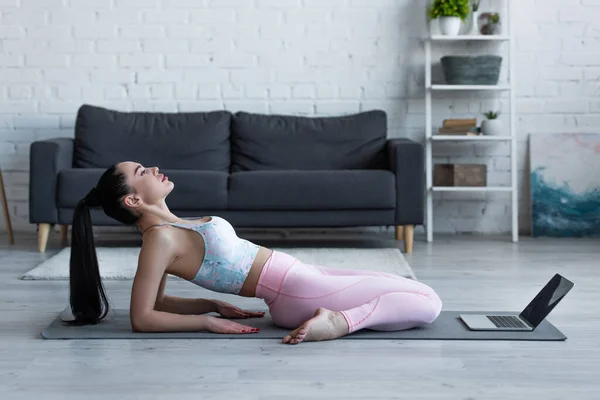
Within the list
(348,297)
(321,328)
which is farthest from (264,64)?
(321,328)

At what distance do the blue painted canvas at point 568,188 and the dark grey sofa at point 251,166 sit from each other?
957mm

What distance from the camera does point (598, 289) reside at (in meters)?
3.73

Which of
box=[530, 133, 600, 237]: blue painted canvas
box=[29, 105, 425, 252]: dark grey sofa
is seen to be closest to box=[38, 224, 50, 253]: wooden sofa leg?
box=[29, 105, 425, 252]: dark grey sofa

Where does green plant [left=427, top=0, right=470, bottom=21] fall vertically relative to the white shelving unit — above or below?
above

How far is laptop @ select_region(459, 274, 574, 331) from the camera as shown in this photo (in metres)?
2.89

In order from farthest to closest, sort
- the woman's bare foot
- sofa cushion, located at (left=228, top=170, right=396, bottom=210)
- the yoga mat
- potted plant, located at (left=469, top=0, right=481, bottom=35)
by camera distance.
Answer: potted plant, located at (left=469, top=0, right=481, bottom=35) < sofa cushion, located at (left=228, top=170, right=396, bottom=210) < the yoga mat < the woman's bare foot

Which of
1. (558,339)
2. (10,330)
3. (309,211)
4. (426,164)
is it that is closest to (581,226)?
(426,164)

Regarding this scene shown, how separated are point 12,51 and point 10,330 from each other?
3073 millimetres

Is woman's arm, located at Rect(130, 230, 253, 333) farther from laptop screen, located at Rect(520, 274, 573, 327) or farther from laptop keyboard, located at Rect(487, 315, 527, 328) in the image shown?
laptop screen, located at Rect(520, 274, 573, 327)

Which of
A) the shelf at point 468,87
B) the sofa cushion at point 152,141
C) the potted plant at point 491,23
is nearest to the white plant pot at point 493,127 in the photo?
the shelf at point 468,87

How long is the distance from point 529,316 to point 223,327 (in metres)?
1.05

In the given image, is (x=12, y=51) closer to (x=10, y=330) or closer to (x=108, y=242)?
(x=108, y=242)

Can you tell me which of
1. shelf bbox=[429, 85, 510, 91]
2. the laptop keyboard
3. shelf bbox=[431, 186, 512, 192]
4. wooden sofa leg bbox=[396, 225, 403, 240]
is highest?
shelf bbox=[429, 85, 510, 91]

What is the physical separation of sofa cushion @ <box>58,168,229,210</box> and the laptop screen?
7.16ft
